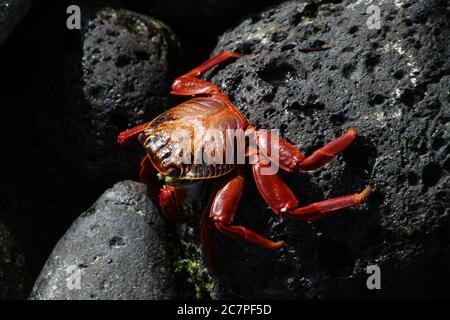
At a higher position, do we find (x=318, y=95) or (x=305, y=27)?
(x=305, y=27)

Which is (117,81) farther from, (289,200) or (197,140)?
(289,200)

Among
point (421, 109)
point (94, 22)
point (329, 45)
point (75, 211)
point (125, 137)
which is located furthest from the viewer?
point (75, 211)

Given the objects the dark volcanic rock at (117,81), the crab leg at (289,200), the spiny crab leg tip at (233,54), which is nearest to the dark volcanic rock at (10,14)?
the dark volcanic rock at (117,81)

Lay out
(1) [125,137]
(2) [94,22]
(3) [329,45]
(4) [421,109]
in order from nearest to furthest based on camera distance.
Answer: (4) [421,109] < (3) [329,45] < (1) [125,137] < (2) [94,22]

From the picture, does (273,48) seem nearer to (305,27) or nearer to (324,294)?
(305,27)

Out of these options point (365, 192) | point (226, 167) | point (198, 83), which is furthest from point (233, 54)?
point (365, 192)

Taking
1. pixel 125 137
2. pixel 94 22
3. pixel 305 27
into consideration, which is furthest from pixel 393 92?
pixel 94 22

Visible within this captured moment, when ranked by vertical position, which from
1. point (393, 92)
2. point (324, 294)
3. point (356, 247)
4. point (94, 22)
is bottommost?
point (324, 294)
